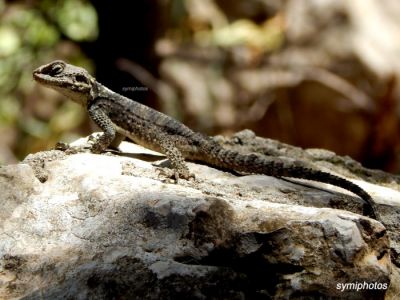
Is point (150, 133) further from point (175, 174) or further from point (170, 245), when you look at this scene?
point (170, 245)

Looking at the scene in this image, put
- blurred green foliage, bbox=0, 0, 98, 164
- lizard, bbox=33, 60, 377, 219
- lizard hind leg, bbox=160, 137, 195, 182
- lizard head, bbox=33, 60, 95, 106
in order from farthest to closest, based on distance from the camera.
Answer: blurred green foliage, bbox=0, 0, 98, 164, lizard head, bbox=33, 60, 95, 106, lizard, bbox=33, 60, 377, 219, lizard hind leg, bbox=160, 137, 195, 182

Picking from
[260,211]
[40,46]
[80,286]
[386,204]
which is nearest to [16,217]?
[80,286]

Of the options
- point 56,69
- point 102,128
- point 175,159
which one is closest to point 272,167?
point 175,159

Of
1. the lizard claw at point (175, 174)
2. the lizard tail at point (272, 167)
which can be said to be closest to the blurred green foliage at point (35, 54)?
the lizard tail at point (272, 167)

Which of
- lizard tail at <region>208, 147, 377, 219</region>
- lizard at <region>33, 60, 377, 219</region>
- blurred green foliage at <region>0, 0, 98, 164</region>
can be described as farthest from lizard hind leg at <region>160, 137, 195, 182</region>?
blurred green foliage at <region>0, 0, 98, 164</region>

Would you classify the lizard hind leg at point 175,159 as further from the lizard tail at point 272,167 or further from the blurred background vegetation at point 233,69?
the blurred background vegetation at point 233,69

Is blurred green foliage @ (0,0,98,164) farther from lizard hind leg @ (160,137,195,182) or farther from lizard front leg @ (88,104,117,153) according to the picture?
lizard hind leg @ (160,137,195,182)
